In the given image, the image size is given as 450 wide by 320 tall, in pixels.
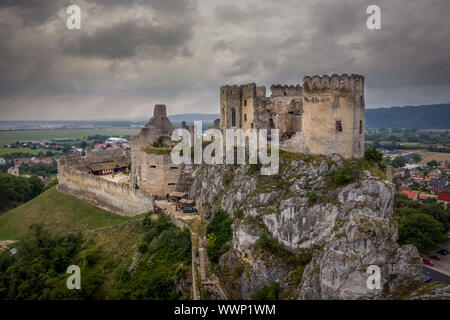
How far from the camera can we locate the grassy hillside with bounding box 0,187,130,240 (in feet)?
145

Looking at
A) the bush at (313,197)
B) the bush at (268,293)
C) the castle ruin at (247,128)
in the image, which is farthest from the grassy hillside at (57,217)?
the bush at (313,197)

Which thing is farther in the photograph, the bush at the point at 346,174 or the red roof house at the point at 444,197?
the red roof house at the point at 444,197

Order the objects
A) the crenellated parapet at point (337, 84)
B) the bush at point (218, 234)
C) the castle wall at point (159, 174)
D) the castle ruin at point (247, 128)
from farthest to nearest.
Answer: the castle wall at point (159, 174) < the castle ruin at point (247, 128) < the crenellated parapet at point (337, 84) < the bush at point (218, 234)

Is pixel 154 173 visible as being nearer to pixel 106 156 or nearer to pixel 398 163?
pixel 106 156

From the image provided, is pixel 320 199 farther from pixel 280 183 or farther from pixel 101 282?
pixel 101 282

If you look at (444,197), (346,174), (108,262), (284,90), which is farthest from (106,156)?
(444,197)

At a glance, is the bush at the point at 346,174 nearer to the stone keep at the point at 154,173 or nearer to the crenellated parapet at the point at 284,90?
the crenellated parapet at the point at 284,90

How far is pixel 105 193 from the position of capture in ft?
151

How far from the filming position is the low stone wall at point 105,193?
4131cm

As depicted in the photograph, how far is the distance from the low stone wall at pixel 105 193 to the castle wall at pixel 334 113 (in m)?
20.8

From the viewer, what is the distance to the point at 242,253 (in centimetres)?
2964

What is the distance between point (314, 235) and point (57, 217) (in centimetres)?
3702

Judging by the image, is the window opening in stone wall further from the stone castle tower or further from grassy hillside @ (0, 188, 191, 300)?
grassy hillside @ (0, 188, 191, 300)

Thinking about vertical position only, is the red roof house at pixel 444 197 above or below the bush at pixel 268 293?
below
